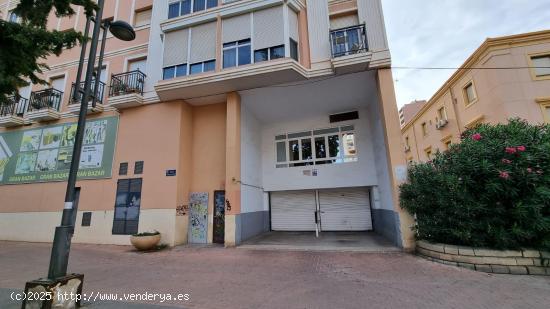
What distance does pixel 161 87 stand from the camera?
10086 mm

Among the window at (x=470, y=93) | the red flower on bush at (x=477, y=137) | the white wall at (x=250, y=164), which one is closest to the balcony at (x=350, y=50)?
the red flower on bush at (x=477, y=137)

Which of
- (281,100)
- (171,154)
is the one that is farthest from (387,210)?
(171,154)

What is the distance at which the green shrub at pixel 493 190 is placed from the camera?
5.42 metres

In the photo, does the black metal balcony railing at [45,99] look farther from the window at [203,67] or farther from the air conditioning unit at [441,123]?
the air conditioning unit at [441,123]

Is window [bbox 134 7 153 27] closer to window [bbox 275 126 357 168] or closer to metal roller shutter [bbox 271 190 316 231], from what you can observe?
window [bbox 275 126 357 168]

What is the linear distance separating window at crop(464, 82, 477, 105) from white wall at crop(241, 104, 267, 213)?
1385 centimetres

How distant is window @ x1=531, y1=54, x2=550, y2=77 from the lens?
44.1 feet

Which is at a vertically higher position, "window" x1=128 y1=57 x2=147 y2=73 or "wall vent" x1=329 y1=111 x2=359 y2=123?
"window" x1=128 y1=57 x2=147 y2=73

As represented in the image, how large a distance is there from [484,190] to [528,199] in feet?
2.48

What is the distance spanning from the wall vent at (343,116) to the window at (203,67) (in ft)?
20.6

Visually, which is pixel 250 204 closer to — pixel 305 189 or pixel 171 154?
pixel 305 189

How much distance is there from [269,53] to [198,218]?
7.38m

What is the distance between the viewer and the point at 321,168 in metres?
12.3

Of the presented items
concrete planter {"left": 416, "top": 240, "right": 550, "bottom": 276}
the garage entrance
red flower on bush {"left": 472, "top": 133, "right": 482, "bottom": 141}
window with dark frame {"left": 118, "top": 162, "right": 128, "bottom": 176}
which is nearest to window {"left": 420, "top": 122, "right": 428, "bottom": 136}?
the garage entrance
